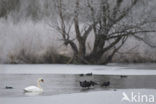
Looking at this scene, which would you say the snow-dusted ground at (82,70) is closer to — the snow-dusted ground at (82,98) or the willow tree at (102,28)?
the willow tree at (102,28)

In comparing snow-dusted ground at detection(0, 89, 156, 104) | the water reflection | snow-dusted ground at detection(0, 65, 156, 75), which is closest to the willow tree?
snow-dusted ground at detection(0, 65, 156, 75)

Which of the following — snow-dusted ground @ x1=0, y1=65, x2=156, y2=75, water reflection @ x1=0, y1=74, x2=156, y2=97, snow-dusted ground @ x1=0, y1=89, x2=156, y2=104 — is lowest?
snow-dusted ground @ x1=0, y1=65, x2=156, y2=75

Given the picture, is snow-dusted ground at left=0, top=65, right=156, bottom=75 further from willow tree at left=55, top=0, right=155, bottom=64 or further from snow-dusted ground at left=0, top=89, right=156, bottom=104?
snow-dusted ground at left=0, top=89, right=156, bottom=104

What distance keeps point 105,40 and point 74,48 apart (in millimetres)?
695

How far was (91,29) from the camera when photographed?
33.3 feet

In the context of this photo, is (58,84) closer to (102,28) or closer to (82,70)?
(82,70)

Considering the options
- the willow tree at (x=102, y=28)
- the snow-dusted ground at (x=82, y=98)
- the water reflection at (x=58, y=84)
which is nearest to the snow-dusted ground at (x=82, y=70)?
the water reflection at (x=58, y=84)

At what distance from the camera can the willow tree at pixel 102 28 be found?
995 centimetres

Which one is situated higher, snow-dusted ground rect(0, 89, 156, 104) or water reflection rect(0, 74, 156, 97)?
snow-dusted ground rect(0, 89, 156, 104)

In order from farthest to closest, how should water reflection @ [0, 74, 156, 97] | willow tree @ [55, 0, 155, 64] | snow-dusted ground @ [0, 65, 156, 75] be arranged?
1. willow tree @ [55, 0, 155, 64]
2. snow-dusted ground @ [0, 65, 156, 75]
3. water reflection @ [0, 74, 156, 97]

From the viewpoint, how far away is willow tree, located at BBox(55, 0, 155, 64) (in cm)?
995

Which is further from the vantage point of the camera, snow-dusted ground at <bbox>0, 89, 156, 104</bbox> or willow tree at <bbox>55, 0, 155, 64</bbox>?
willow tree at <bbox>55, 0, 155, 64</bbox>

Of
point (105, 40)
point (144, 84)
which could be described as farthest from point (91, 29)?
point (144, 84)

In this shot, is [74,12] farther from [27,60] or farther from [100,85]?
[100,85]
